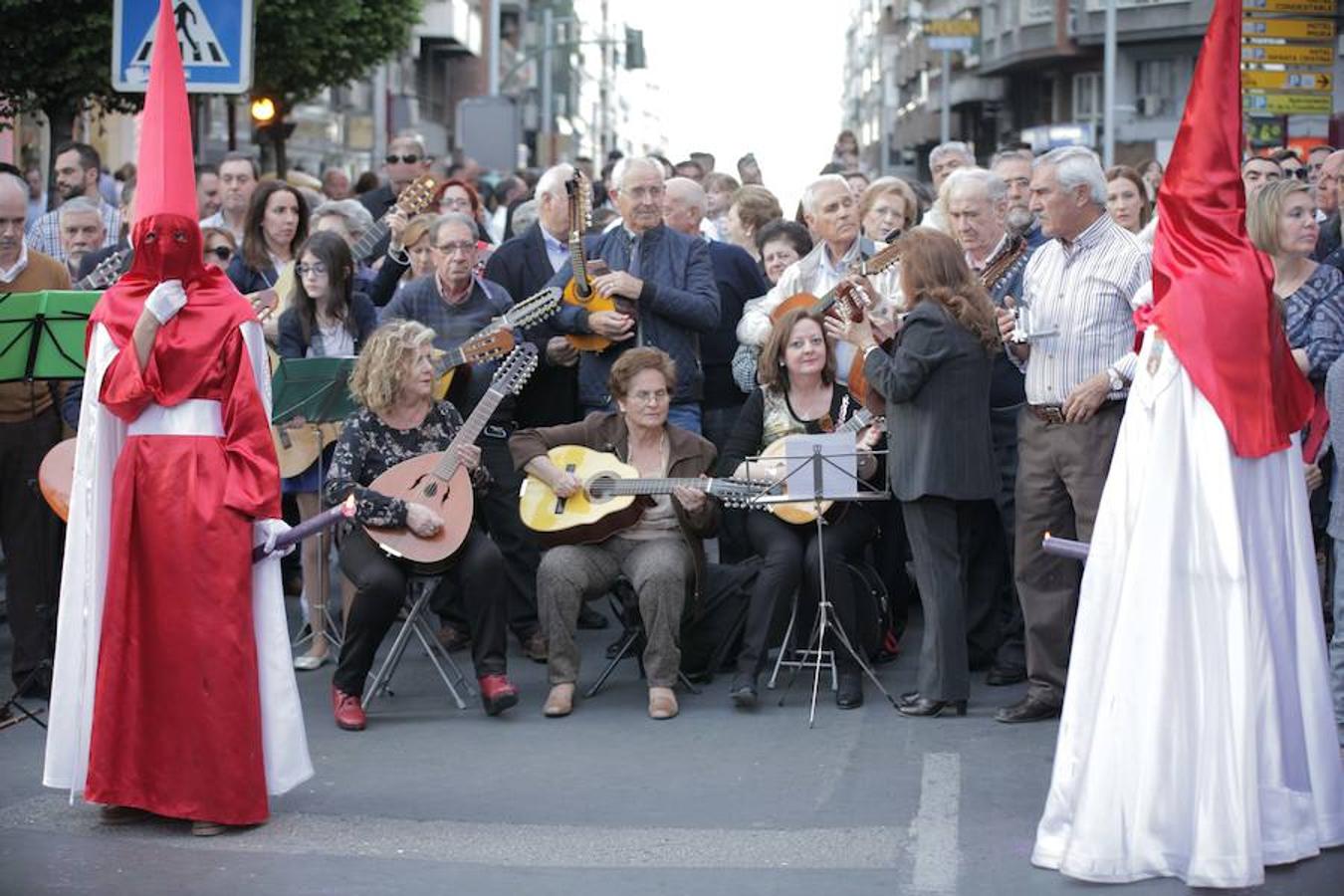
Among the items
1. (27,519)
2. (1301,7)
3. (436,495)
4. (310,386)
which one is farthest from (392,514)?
(1301,7)

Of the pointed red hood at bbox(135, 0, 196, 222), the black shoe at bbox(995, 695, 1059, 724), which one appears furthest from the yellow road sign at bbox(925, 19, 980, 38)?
the pointed red hood at bbox(135, 0, 196, 222)

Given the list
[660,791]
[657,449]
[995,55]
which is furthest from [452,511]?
[995,55]

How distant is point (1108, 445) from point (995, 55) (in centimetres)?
5699

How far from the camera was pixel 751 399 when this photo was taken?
1044 cm

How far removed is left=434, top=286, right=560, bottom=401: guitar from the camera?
10.5 meters

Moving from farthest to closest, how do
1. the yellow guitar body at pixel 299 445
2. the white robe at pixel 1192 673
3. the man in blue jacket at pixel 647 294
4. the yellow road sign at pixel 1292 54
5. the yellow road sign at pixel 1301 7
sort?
the yellow road sign at pixel 1292 54 → the yellow road sign at pixel 1301 7 → the yellow guitar body at pixel 299 445 → the man in blue jacket at pixel 647 294 → the white robe at pixel 1192 673

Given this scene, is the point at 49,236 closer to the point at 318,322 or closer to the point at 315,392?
the point at 318,322

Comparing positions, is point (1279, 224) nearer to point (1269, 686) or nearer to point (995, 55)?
point (1269, 686)

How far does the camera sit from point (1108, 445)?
8984 mm

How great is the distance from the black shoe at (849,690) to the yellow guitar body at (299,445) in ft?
9.19

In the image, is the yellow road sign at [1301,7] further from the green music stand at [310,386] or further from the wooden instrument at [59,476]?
the wooden instrument at [59,476]

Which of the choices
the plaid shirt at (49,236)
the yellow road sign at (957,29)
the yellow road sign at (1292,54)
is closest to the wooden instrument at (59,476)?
the plaid shirt at (49,236)

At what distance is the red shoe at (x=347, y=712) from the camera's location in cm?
938

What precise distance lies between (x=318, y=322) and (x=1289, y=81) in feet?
57.4
